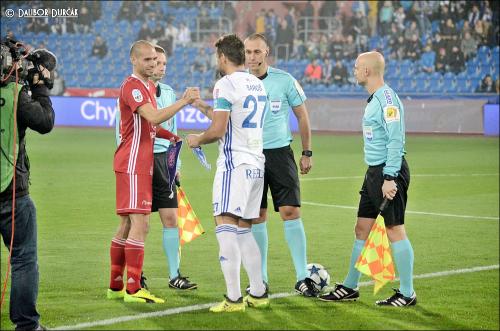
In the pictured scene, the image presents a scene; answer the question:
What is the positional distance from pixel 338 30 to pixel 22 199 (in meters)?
28.1

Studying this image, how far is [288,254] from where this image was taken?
9.66 metres

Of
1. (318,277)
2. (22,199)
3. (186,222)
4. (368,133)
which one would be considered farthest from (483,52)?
(22,199)

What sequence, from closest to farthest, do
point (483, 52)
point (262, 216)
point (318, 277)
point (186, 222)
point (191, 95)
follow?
1. point (191, 95)
2. point (318, 277)
3. point (262, 216)
4. point (186, 222)
5. point (483, 52)

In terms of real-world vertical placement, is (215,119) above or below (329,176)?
above

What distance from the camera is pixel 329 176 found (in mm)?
17188

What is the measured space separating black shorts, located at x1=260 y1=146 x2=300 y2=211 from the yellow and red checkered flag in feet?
3.35

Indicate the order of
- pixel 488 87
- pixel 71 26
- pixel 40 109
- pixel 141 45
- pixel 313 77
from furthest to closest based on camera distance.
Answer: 1. pixel 71 26
2. pixel 313 77
3. pixel 488 87
4. pixel 141 45
5. pixel 40 109

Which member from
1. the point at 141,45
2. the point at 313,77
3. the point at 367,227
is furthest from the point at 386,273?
the point at 313,77

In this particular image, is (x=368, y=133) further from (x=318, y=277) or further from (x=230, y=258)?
(x=230, y=258)

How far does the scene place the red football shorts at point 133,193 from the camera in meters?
7.00

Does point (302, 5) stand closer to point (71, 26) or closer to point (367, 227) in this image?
point (71, 26)

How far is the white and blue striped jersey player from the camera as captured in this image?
264 inches

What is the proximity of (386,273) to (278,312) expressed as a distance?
0.94 meters

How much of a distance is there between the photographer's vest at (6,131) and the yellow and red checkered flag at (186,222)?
2.90 meters
